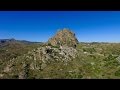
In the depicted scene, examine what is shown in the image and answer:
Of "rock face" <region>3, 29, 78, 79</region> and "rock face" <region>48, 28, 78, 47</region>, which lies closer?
"rock face" <region>3, 29, 78, 79</region>

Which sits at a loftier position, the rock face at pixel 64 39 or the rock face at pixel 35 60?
the rock face at pixel 64 39

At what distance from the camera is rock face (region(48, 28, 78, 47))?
5778 cm

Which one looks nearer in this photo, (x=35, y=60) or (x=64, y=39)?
(x=35, y=60)

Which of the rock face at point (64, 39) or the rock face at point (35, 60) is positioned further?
the rock face at point (64, 39)

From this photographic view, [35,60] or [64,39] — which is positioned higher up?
[64,39]

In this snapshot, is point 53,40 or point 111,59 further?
point 53,40

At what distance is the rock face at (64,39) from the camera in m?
57.8

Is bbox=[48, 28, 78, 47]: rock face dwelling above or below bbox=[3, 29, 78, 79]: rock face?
above

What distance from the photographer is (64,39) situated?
62.7 m

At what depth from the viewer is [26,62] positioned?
39.5m
